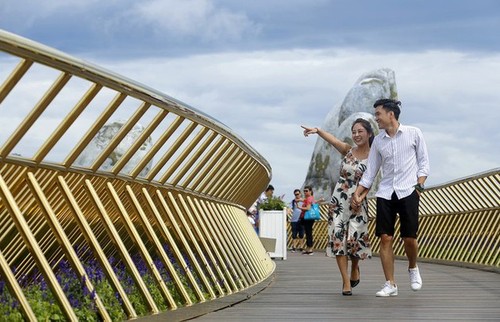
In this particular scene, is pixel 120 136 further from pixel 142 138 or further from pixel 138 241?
pixel 138 241

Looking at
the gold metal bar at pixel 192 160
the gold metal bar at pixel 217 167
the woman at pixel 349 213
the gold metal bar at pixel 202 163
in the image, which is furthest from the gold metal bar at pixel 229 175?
the gold metal bar at pixel 192 160

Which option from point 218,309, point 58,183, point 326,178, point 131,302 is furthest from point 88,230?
point 326,178

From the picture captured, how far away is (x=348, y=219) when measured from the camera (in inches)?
499

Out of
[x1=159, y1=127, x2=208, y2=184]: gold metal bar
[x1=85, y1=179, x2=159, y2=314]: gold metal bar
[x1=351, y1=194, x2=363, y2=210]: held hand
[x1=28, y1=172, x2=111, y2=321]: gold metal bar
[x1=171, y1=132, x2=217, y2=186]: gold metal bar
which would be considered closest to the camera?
[x1=28, y1=172, x2=111, y2=321]: gold metal bar

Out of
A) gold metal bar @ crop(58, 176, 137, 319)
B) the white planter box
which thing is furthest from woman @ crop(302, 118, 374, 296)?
the white planter box

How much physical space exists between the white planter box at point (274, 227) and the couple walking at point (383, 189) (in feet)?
47.2

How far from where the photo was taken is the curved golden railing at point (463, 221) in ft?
72.3

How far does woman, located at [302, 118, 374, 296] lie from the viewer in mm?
12594

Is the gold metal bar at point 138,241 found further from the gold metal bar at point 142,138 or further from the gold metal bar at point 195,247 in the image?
the gold metal bar at point 195,247

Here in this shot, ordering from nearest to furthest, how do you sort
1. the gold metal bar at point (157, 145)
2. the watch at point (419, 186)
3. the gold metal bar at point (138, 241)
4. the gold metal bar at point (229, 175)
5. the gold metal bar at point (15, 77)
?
the gold metal bar at point (15, 77), the gold metal bar at point (138, 241), the gold metal bar at point (157, 145), the watch at point (419, 186), the gold metal bar at point (229, 175)

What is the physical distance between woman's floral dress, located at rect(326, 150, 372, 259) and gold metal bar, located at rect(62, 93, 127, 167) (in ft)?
15.3

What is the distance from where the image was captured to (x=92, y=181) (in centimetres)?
907

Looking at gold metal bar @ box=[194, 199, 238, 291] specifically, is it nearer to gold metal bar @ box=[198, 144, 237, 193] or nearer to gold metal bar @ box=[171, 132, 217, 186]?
gold metal bar @ box=[198, 144, 237, 193]

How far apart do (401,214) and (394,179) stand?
34 cm
